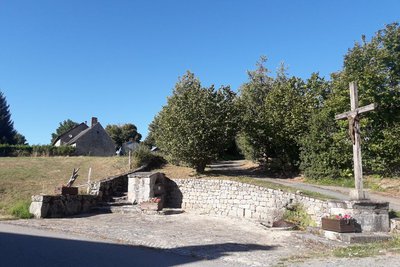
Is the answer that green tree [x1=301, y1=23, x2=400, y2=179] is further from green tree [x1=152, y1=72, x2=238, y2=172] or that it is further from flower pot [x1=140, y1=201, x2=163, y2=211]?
flower pot [x1=140, y1=201, x2=163, y2=211]

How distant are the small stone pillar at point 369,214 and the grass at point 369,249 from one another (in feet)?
2.93

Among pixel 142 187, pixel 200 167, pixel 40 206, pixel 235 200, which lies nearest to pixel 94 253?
pixel 40 206

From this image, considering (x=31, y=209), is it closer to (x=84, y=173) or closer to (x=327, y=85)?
(x=84, y=173)

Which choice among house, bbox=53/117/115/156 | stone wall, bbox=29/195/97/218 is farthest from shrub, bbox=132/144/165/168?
house, bbox=53/117/115/156

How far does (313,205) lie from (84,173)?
12.5 metres

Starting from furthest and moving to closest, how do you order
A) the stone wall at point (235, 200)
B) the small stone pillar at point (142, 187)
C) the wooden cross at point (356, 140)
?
the small stone pillar at point (142, 187)
the stone wall at point (235, 200)
the wooden cross at point (356, 140)

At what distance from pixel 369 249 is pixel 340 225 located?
4.06 ft

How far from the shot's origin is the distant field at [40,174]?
15.1 metres

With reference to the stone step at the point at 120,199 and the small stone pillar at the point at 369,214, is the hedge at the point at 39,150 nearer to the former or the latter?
the stone step at the point at 120,199


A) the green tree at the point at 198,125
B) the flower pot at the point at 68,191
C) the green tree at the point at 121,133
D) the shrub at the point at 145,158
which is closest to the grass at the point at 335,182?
the green tree at the point at 198,125

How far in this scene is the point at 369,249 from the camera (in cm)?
750

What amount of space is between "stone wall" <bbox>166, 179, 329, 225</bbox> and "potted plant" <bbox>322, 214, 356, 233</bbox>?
5.34 ft

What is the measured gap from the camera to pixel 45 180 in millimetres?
17484

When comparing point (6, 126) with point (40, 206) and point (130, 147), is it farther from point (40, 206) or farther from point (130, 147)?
point (40, 206)
